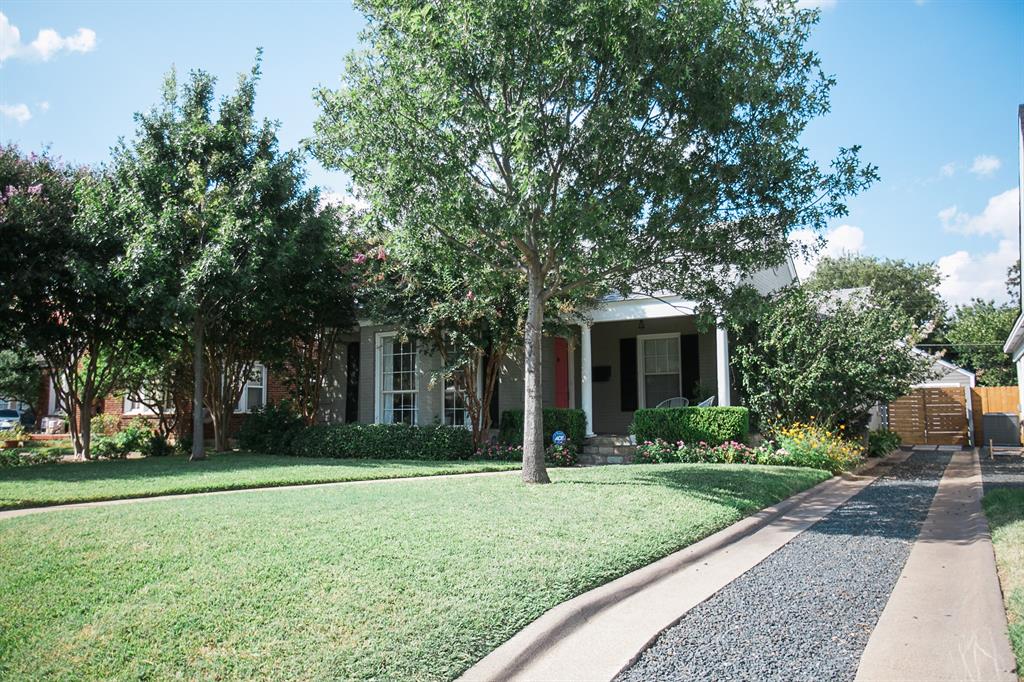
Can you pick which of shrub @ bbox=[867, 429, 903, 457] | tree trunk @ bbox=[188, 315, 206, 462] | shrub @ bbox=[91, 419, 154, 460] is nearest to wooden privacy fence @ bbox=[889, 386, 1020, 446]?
shrub @ bbox=[867, 429, 903, 457]

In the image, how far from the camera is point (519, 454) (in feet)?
43.2

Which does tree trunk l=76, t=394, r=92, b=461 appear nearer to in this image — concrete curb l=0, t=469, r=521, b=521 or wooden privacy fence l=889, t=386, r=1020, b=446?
concrete curb l=0, t=469, r=521, b=521

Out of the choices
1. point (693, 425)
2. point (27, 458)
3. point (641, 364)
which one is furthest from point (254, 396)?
point (693, 425)

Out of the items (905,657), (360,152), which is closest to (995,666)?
(905,657)

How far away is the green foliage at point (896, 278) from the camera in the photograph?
44250 millimetres

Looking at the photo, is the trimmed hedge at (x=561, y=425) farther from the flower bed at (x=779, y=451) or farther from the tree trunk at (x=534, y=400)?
the tree trunk at (x=534, y=400)

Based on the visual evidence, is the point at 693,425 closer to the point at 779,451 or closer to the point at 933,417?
the point at 779,451

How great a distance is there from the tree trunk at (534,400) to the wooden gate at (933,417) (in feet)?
56.7

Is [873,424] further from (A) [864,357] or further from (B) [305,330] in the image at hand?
(B) [305,330]

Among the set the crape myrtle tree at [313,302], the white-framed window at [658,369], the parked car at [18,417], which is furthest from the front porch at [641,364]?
the parked car at [18,417]

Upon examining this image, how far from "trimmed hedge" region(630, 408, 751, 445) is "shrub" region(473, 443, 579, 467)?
4.99 ft

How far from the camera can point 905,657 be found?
3.66 meters

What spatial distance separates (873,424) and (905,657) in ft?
58.3

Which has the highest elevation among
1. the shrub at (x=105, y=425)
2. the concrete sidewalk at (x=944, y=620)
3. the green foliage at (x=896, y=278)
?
the green foliage at (x=896, y=278)
